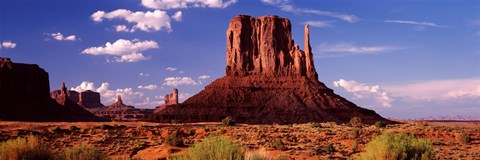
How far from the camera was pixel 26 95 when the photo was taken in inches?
3748

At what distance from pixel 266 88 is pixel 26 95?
4906cm

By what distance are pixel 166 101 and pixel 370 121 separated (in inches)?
4628

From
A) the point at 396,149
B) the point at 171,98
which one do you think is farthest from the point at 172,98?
the point at 396,149

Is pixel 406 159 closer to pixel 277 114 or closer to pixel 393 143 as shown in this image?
pixel 393 143

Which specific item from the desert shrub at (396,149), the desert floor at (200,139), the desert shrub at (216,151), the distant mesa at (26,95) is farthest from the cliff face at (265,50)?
the desert shrub at (216,151)

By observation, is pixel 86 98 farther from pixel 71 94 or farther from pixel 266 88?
pixel 266 88

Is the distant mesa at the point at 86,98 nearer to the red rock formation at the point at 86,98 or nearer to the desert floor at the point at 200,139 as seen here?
the red rock formation at the point at 86,98

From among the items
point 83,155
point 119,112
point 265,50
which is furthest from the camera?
point 119,112

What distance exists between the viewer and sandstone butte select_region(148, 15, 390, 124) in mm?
81250

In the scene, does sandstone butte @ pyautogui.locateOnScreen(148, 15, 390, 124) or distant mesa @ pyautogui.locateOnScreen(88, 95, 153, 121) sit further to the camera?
distant mesa @ pyautogui.locateOnScreen(88, 95, 153, 121)

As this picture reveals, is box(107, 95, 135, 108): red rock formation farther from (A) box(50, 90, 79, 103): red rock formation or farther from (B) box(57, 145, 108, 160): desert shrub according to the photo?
(B) box(57, 145, 108, 160): desert shrub

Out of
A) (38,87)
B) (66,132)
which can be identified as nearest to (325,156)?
(66,132)

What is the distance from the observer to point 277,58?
341 feet

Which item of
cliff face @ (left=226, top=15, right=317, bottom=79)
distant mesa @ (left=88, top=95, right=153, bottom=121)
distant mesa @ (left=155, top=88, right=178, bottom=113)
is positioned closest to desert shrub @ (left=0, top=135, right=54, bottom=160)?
cliff face @ (left=226, top=15, right=317, bottom=79)
